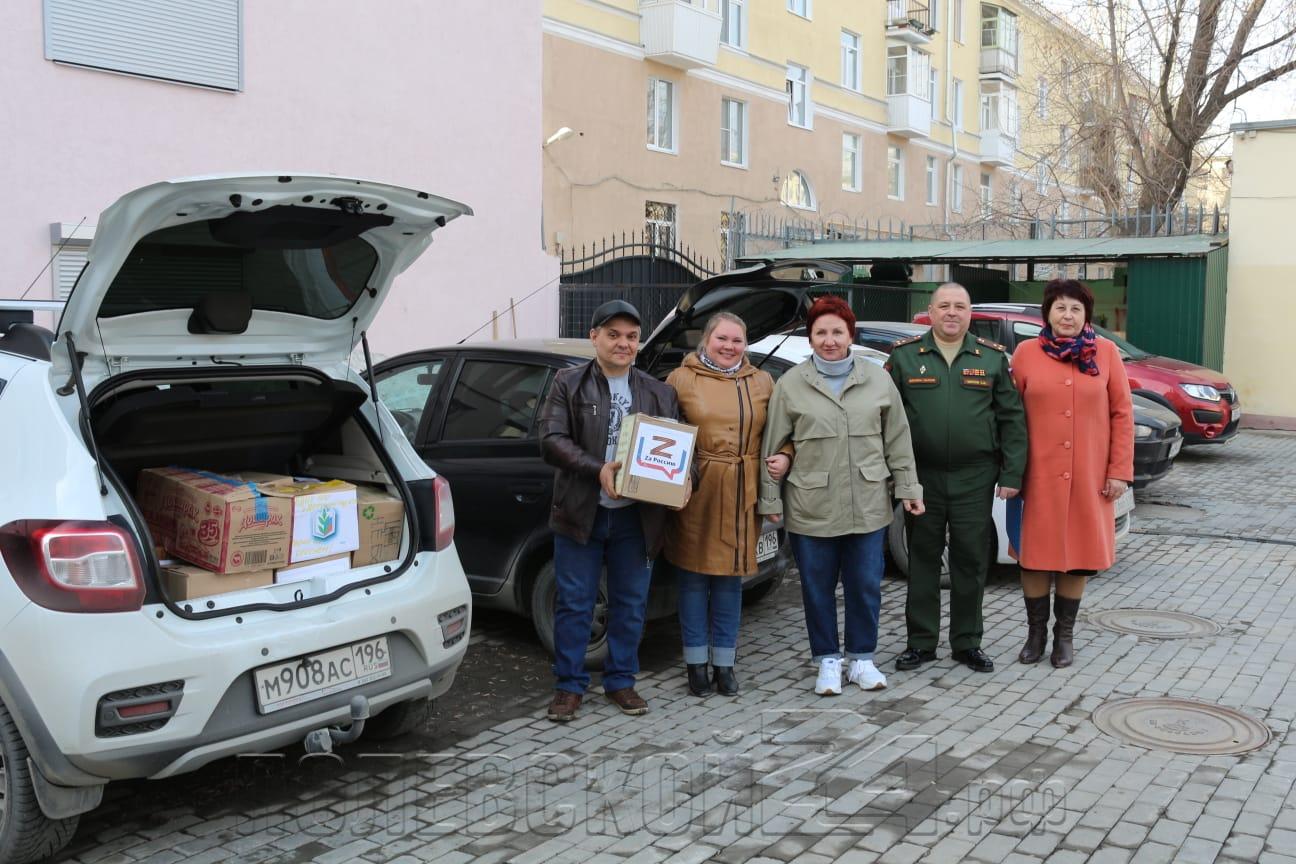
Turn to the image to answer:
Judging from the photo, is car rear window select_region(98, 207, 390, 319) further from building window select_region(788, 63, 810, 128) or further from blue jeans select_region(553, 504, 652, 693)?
building window select_region(788, 63, 810, 128)

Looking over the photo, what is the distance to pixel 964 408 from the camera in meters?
5.34

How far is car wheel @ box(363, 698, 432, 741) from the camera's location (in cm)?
457

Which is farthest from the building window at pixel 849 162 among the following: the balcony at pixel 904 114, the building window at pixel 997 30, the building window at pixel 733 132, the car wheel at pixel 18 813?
the car wheel at pixel 18 813

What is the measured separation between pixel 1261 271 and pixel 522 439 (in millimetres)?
13999

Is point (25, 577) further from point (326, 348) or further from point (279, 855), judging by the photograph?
point (326, 348)

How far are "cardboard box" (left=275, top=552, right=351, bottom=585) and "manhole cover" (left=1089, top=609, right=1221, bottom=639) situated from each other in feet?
14.2

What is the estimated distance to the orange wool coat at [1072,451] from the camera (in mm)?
5430

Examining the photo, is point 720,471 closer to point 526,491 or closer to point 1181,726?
point 526,491

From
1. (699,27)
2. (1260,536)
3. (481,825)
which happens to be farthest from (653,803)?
(699,27)

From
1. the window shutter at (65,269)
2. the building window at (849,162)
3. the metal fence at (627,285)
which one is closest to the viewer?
the window shutter at (65,269)

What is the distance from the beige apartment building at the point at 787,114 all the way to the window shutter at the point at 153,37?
818 cm

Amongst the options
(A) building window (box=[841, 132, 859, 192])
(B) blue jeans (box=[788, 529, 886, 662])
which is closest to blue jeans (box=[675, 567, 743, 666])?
(B) blue jeans (box=[788, 529, 886, 662])

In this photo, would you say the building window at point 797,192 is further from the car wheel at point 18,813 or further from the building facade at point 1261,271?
the car wheel at point 18,813

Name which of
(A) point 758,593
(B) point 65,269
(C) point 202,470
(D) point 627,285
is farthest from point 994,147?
(C) point 202,470
